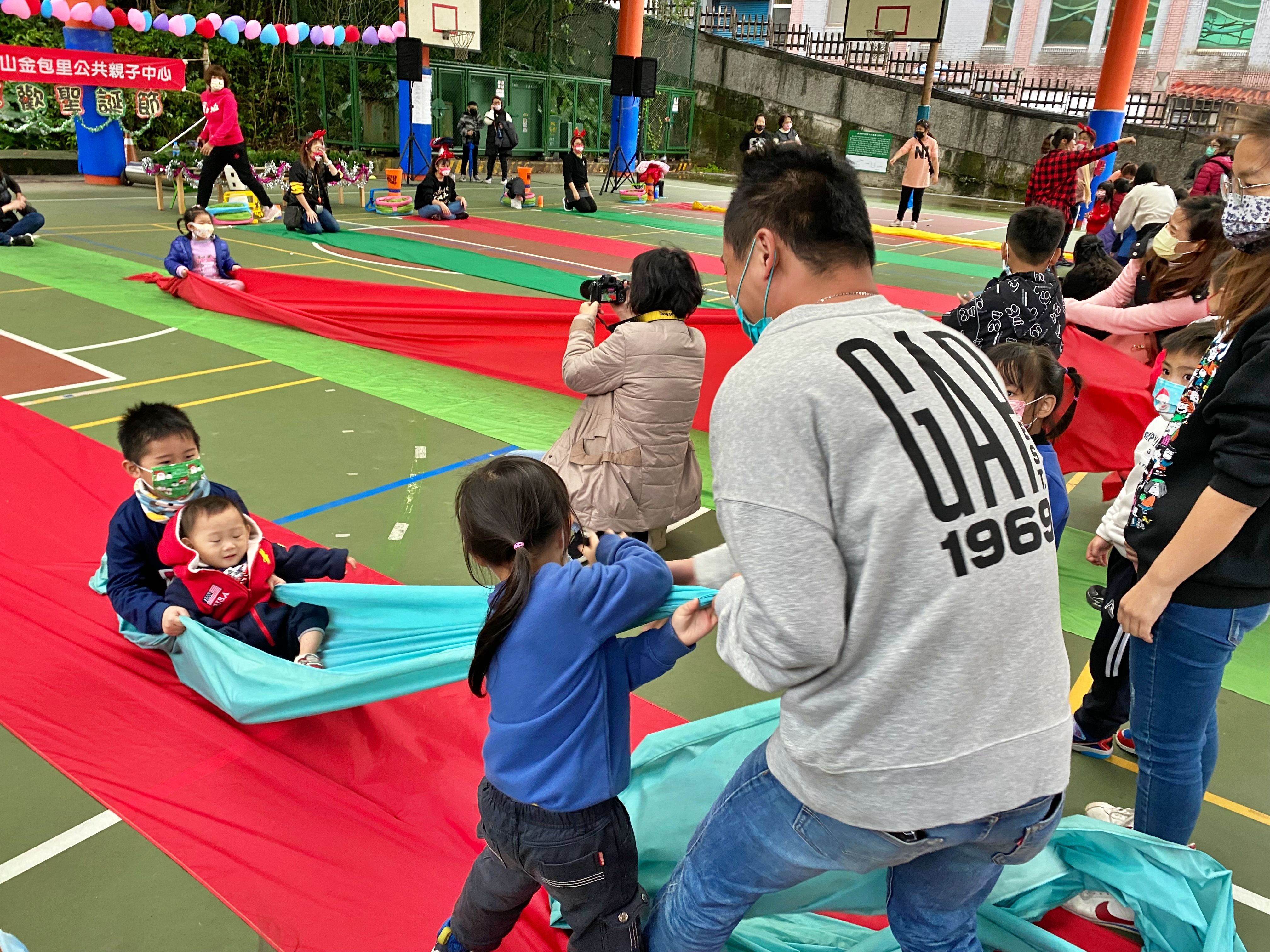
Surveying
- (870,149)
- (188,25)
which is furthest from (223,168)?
(870,149)

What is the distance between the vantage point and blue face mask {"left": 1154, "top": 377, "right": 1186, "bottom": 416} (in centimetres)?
259

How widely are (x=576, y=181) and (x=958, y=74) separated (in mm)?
14152

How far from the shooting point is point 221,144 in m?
10.2

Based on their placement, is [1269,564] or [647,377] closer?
[1269,564]

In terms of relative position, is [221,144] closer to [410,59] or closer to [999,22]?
[410,59]

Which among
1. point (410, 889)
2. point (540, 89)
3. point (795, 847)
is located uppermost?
point (540, 89)

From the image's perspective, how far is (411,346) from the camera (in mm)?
5930

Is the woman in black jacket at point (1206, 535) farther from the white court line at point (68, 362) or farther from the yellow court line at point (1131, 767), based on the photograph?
the white court line at point (68, 362)

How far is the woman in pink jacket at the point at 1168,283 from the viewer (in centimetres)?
312

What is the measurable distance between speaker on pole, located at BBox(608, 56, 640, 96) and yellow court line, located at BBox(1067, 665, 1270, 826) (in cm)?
1591

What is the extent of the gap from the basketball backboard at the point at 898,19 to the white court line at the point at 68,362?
1678 centimetres

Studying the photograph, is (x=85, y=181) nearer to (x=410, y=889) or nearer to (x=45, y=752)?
(x=45, y=752)

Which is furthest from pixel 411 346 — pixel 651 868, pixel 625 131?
pixel 625 131

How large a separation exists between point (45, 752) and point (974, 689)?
2255 millimetres
